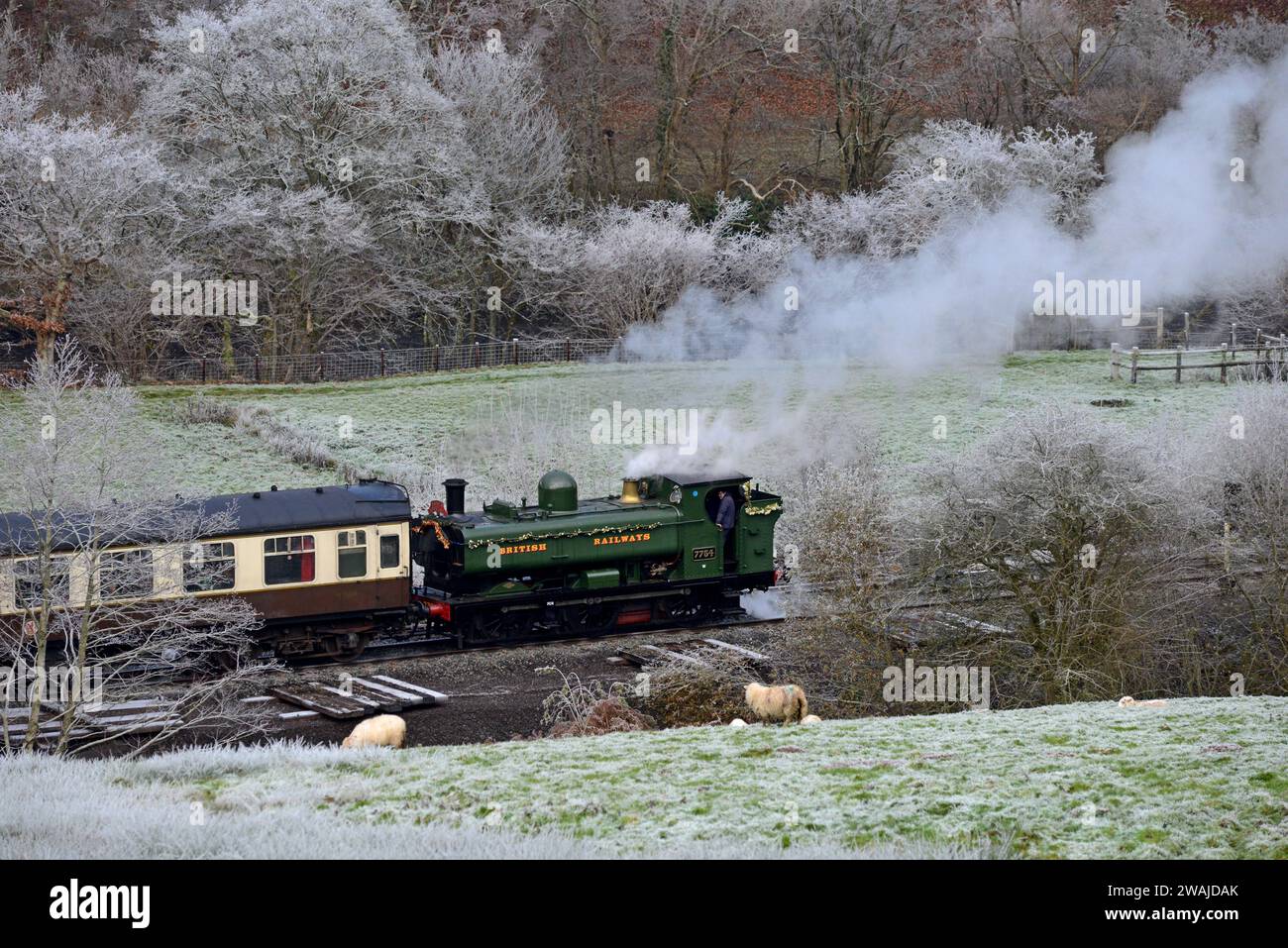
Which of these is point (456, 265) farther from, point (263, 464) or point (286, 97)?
point (263, 464)

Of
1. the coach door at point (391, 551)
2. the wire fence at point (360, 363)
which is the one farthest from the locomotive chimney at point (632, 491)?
the wire fence at point (360, 363)

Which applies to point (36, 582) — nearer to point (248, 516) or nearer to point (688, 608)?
point (248, 516)

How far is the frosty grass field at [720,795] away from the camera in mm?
11617

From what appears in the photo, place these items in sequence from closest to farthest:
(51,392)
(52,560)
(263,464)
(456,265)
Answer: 1. (52,560)
2. (51,392)
3. (263,464)
4. (456,265)

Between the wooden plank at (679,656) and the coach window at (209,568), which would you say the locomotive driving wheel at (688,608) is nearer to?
the wooden plank at (679,656)

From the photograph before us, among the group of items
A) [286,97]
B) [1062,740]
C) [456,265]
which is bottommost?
[1062,740]

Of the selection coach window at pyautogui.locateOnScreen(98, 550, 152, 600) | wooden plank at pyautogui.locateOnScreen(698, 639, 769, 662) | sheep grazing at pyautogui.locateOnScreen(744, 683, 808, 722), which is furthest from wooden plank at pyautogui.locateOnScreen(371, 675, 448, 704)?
wooden plank at pyautogui.locateOnScreen(698, 639, 769, 662)

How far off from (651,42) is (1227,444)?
42117 mm

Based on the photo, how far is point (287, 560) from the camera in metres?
24.0

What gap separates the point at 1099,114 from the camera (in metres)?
57.8

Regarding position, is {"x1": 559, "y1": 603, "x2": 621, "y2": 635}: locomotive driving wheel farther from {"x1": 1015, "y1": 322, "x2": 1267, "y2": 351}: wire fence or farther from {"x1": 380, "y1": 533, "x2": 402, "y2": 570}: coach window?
{"x1": 1015, "y1": 322, "x2": 1267, "y2": 351}: wire fence

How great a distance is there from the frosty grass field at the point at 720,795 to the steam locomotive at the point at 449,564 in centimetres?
691

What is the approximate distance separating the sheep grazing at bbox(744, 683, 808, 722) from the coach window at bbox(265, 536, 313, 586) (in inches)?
299
